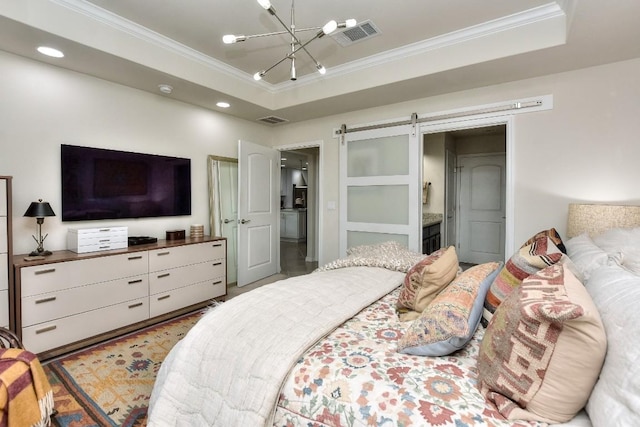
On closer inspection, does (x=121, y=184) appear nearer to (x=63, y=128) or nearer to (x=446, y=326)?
(x=63, y=128)

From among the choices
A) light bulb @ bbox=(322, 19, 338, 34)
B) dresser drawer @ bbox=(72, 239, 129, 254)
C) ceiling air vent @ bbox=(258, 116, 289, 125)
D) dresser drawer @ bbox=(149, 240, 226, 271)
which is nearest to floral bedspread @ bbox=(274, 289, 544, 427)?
light bulb @ bbox=(322, 19, 338, 34)

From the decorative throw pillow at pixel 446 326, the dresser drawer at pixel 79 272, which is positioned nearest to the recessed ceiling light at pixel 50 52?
the dresser drawer at pixel 79 272

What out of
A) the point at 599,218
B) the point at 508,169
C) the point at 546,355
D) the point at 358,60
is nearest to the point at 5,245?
the point at 546,355

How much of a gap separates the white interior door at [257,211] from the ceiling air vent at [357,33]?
1955mm

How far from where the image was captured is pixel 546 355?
868mm

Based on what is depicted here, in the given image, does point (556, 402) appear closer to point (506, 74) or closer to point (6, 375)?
point (6, 375)

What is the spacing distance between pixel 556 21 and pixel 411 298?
254 centimetres

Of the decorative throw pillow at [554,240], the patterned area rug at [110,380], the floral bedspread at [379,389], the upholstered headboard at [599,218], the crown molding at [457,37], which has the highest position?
the crown molding at [457,37]

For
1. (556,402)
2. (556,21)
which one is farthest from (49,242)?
(556,21)

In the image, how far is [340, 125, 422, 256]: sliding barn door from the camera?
3.86 m

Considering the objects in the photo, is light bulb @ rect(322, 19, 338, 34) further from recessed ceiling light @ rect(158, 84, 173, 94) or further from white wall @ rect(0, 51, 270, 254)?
white wall @ rect(0, 51, 270, 254)

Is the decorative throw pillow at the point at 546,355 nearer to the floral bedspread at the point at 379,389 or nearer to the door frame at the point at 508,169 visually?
the floral bedspread at the point at 379,389

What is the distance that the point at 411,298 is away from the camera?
161 cm

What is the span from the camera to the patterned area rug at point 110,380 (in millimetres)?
1820
